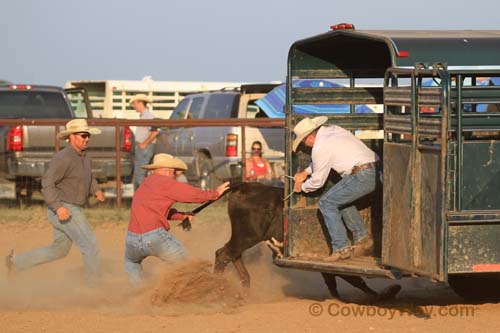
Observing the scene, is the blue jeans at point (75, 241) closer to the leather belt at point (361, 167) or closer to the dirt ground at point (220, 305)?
the dirt ground at point (220, 305)

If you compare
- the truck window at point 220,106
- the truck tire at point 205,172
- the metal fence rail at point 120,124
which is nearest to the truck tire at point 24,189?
the metal fence rail at point 120,124

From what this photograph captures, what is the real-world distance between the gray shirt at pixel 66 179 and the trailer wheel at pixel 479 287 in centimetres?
388

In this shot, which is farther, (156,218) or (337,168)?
(156,218)

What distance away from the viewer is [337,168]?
32.4 ft

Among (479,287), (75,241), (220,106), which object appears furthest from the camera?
A: (220,106)

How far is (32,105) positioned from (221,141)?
384cm

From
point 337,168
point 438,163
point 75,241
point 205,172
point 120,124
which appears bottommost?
point 205,172

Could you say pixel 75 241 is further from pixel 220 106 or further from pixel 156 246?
pixel 220 106

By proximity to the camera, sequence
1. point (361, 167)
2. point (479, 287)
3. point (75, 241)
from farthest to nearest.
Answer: point (75, 241)
point (479, 287)
point (361, 167)

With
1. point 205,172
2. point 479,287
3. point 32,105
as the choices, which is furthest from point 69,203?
point 32,105

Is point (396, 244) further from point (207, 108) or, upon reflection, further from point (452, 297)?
point (207, 108)

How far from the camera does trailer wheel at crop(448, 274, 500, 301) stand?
10195 millimetres

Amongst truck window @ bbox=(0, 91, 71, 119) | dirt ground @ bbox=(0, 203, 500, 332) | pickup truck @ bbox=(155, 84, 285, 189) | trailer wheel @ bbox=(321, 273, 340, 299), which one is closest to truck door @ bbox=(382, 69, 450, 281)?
dirt ground @ bbox=(0, 203, 500, 332)

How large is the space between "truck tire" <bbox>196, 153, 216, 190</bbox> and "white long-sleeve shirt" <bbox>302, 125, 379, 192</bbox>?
27.2ft
